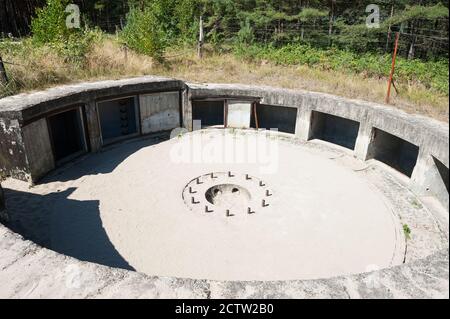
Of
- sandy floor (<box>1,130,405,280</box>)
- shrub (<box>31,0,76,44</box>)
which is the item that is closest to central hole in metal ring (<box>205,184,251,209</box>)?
sandy floor (<box>1,130,405,280</box>)

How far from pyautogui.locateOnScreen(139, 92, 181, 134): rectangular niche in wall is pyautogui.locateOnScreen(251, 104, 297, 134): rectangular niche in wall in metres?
4.41

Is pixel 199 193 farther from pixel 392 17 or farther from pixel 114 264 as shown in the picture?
pixel 392 17

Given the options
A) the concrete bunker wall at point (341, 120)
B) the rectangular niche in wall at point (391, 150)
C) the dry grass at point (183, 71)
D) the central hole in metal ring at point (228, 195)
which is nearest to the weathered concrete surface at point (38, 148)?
the dry grass at point (183, 71)

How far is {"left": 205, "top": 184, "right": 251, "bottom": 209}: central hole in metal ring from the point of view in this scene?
13617mm

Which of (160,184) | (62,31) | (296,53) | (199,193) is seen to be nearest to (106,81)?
(62,31)

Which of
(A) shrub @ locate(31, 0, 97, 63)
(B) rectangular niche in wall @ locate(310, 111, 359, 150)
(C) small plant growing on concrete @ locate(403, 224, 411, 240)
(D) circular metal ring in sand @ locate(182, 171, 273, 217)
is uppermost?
(A) shrub @ locate(31, 0, 97, 63)

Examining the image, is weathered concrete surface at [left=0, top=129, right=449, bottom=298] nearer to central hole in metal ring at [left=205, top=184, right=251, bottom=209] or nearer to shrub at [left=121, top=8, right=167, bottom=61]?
central hole in metal ring at [left=205, top=184, right=251, bottom=209]

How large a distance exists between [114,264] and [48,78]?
10862 millimetres

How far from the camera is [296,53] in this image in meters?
24.0

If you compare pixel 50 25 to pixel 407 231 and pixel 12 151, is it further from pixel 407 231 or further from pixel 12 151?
pixel 407 231

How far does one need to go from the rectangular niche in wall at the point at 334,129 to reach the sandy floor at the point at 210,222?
302 centimetres

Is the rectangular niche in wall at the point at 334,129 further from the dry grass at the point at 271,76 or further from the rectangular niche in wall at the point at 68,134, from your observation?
the rectangular niche in wall at the point at 68,134

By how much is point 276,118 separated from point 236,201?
8.11 meters

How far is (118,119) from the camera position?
18281 mm
